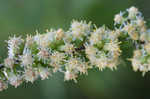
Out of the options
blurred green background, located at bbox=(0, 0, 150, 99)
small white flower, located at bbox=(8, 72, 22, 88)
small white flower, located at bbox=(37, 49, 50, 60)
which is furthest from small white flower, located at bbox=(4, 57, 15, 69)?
blurred green background, located at bbox=(0, 0, 150, 99)

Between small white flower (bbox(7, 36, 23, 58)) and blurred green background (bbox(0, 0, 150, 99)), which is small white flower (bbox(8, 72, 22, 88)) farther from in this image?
blurred green background (bbox(0, 0, 150, 99))

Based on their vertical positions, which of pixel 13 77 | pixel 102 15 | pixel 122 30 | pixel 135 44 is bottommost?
pixel 13 77

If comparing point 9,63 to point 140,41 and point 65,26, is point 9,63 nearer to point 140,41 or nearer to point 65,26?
point 140,41

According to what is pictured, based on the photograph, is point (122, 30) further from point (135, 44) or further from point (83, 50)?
point (83, 50)

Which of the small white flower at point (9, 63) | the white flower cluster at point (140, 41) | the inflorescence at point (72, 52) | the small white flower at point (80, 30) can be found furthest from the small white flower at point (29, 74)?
the white flower cluster at point (140, 41)

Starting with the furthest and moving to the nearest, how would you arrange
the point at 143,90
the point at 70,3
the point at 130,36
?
1. the point at 143,90
2. the point at 70,3
3. the point at 130,36

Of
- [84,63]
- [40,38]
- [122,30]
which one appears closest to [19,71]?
[40,38]

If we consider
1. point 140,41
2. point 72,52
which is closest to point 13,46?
point 72,52
